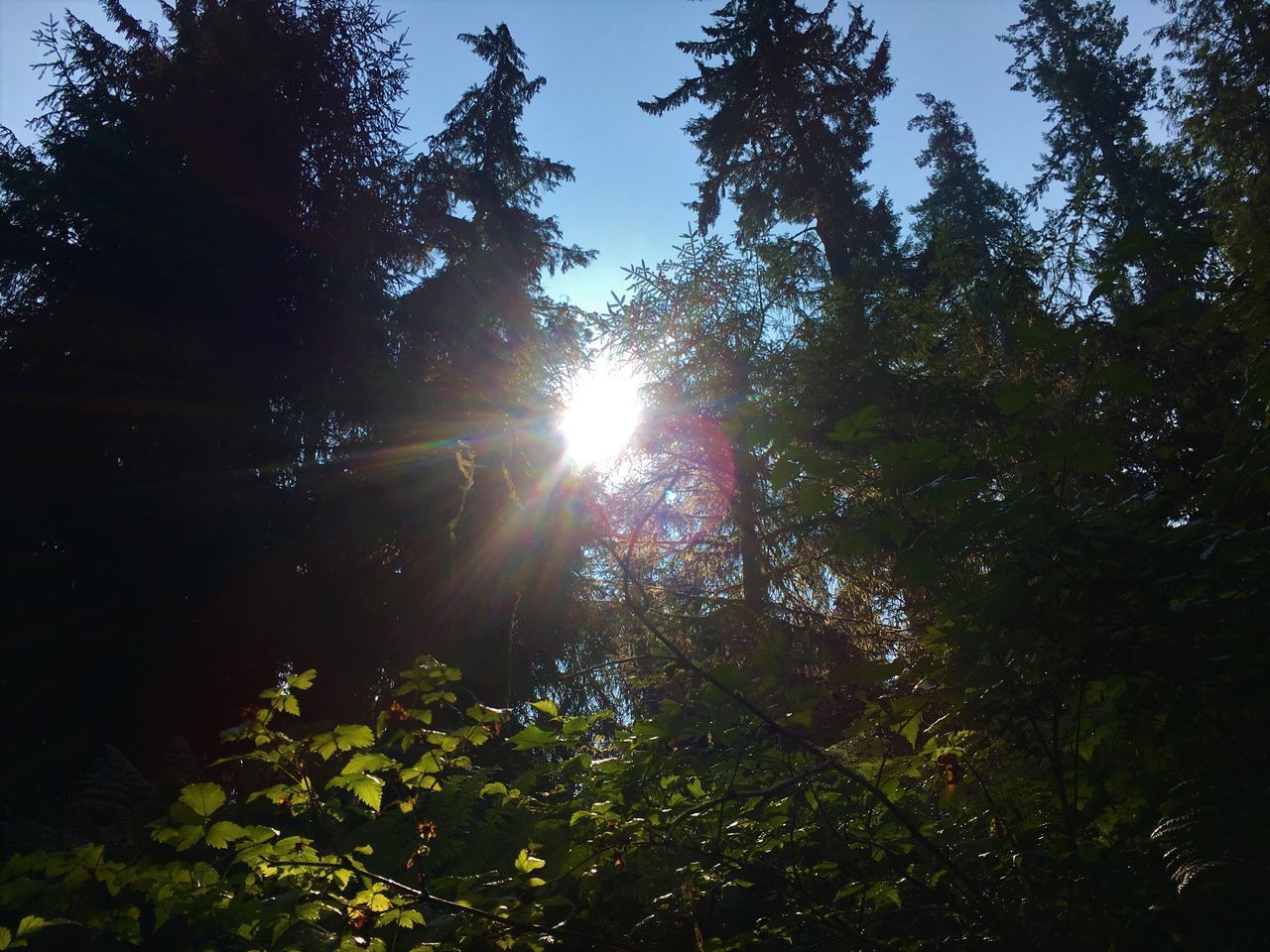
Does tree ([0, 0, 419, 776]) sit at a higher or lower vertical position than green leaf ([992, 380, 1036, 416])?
higher

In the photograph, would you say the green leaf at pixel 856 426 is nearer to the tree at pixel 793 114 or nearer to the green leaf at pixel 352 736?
the green leaf at pixel 352 736

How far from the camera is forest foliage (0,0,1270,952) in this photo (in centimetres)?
162

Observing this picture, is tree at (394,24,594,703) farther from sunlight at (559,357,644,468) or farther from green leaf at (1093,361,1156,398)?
green leaf at (1093,361,1156,398)

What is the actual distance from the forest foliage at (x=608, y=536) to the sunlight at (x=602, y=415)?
0.59 ft

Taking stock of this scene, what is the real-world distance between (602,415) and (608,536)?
48 centimetres

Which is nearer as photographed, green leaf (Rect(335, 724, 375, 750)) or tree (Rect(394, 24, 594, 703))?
green leaf (Rect(335, 724, 375, 750))

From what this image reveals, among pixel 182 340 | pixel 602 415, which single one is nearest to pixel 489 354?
pixel 182 340

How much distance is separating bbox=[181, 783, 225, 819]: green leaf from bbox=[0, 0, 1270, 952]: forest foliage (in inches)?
0.6

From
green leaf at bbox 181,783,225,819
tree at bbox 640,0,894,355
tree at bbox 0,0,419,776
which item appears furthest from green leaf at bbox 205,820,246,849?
tree at bbox 640,0,894,355

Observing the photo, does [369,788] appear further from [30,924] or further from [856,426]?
[856,426]

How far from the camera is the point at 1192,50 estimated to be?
11.9m

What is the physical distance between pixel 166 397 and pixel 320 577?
2.65 metres

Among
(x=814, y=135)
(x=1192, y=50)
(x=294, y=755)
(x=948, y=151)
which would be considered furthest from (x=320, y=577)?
(x=948, y=151)

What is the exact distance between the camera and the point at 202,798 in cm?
175
